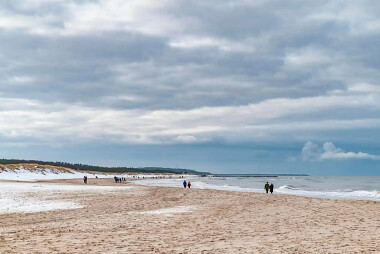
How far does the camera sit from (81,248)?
45.0ft

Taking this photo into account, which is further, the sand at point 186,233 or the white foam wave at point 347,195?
the white foam wave at point 347,195

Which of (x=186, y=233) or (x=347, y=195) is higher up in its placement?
(x=186, y=233)

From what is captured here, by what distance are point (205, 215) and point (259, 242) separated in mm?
10136

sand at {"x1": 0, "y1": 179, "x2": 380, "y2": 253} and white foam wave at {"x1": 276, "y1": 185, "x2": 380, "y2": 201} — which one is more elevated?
sand at {"x1": 0, "y1": 179, "x2": 380, "y2": 253}

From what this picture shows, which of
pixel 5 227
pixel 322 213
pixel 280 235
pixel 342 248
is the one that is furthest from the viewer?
pixel 322 213

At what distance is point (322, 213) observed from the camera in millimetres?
27328

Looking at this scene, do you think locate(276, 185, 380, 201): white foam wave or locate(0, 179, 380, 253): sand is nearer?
locate(0, 179, 380, 253): sand

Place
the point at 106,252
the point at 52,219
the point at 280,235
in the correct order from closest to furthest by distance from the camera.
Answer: the point at 106,252 → the point at 280,235 → the point at 52,219

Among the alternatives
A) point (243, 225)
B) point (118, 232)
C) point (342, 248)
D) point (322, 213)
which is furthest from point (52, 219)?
point (322, 213)

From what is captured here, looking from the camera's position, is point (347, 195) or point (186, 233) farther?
point (347, 195)

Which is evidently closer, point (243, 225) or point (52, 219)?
point (243, 225)

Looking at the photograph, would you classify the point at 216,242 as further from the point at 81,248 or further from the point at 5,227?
the point at 5,227

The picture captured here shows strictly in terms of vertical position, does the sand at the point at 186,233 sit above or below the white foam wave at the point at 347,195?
above

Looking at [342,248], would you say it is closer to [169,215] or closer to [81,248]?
[81,248]
